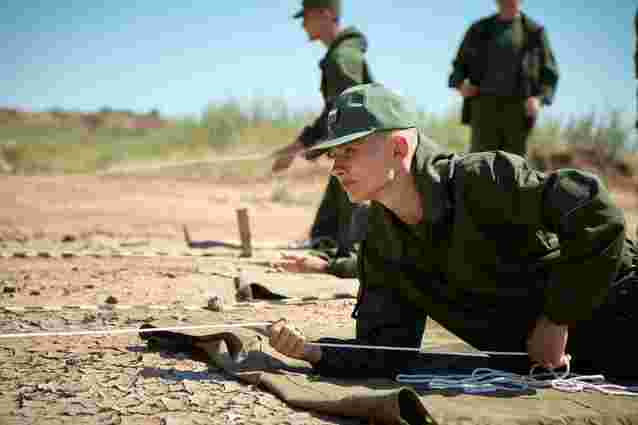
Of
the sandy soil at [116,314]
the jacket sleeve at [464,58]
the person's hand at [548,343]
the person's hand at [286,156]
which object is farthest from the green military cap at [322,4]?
the person's hand at [548,343]

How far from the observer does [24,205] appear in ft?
38.1

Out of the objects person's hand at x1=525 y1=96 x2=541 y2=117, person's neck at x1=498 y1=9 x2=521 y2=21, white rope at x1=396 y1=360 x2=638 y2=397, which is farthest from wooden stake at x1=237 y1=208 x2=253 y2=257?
white rope at x1=396 y1=360 x2=638 y2=397

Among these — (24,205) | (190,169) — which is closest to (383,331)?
(24,205)

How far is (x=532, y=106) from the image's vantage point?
809cm

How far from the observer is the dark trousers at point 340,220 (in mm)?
6246

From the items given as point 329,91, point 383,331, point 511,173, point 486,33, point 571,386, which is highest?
point 486,33

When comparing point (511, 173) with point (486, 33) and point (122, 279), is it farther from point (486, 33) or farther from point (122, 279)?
point (486, 33)

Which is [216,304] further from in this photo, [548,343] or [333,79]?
[333,79]

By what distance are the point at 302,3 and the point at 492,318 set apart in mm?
4341

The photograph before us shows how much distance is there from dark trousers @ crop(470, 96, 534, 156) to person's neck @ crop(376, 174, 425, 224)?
4.97 m

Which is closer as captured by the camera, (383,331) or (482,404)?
(482,404)

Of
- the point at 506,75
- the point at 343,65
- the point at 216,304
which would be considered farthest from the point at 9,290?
the point at 506,75

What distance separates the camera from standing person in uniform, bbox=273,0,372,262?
22.1ft

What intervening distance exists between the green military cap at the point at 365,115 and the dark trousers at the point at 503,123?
5.00 meters
